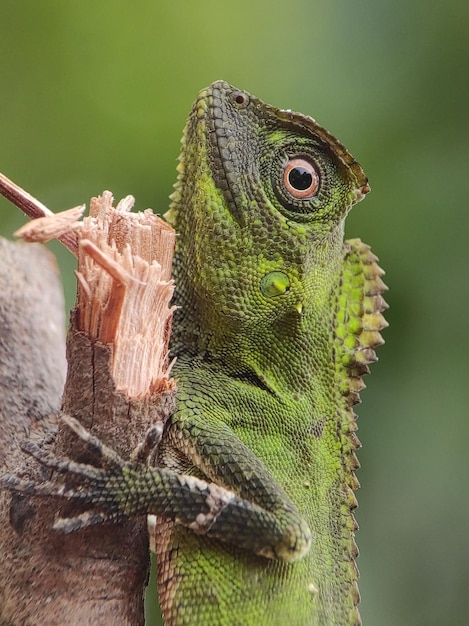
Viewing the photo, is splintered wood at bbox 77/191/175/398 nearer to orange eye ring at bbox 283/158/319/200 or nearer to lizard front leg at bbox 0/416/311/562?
lizard front leg at bbox 0/416/311/562

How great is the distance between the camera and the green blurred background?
4895 mm

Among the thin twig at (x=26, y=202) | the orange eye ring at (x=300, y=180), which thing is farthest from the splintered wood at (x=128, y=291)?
the orange eye ring at (x=300, y=180)

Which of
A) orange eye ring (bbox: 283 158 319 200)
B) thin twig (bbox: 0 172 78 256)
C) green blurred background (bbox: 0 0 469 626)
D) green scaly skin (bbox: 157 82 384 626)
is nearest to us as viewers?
thin twig (bbox: 0 172 78 256)

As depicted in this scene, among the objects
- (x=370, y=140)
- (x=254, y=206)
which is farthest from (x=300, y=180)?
(x=370, y=140)

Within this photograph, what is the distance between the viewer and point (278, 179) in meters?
3.03

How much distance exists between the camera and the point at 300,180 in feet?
10.1

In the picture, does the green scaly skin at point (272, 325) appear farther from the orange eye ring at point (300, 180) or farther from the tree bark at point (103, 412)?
the tree bark at point (103, 412)

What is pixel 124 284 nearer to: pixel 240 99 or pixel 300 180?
pixel 300 180

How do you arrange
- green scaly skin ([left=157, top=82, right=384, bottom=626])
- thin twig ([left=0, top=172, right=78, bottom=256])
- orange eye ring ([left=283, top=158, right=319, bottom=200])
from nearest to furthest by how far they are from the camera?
thin twig ([left=0, top=172, right=78, bottom=256]), green scaly skin ([left=157, top=82, right=384, bottom=626]), orange eye ring ([left=283, top=158, right=319, bottom=200])

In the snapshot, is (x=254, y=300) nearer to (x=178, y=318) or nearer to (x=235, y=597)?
(x=178, y=318)

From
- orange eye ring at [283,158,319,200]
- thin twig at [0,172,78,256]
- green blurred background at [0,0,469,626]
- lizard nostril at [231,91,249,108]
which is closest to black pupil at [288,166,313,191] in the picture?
orange eye ring at [283,158,319,200]

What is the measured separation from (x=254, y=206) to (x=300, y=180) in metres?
0.30

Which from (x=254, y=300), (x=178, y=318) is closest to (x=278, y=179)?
(x=254, y=300)

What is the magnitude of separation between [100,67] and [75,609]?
175 inches
